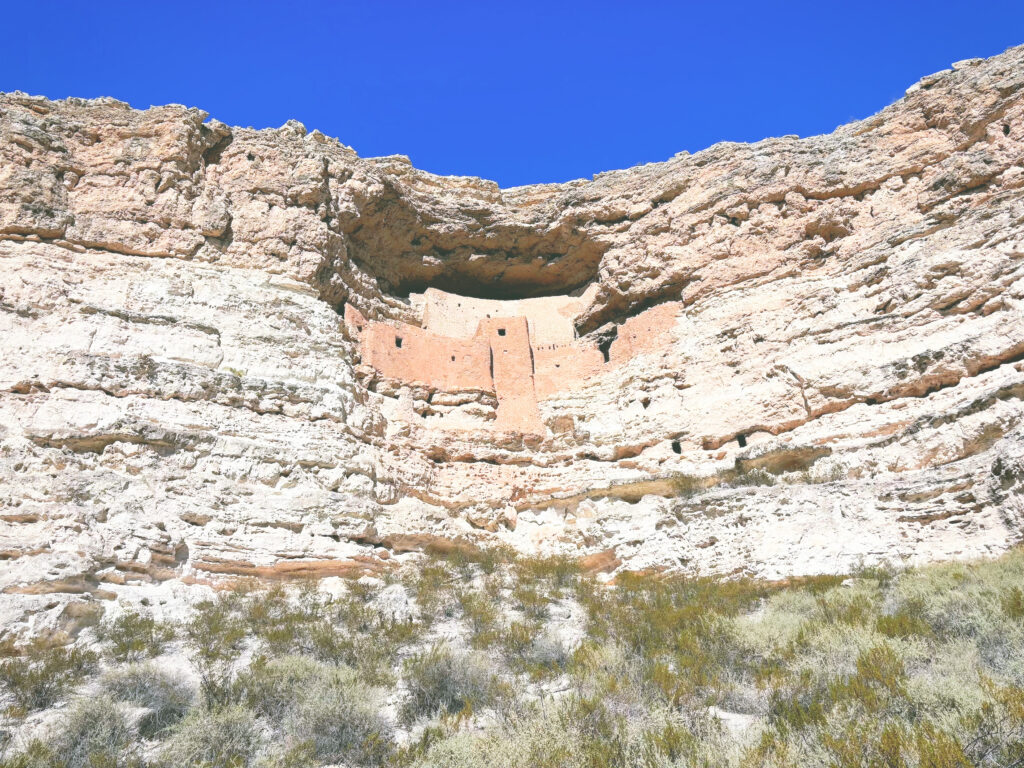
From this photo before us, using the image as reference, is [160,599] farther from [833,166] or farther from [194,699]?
[833,166]

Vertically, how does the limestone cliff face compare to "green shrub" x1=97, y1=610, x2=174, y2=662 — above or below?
above

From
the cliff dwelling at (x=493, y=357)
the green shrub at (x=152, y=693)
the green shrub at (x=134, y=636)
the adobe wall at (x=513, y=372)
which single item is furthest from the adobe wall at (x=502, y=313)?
the green shrub at (x=152, y=693)

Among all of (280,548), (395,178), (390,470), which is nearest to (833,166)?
(395,178)

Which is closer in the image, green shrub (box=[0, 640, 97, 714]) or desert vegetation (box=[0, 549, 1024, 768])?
desert vegetation (box=[0, 549, 1024, 768])

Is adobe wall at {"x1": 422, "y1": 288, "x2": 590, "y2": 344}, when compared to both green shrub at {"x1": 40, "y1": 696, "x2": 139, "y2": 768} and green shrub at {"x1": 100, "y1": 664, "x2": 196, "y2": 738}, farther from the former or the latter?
green shrub at {"x1": 40, "y1": 696, "x2": 139, "y2": 768}

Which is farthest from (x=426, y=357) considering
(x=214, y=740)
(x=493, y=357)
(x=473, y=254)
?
(x=214, y=740)

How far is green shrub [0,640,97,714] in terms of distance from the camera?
6027 mm

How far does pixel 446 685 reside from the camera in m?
6.25

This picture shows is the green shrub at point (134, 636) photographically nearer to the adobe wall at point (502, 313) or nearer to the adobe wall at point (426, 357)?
the adobe wall at point (426, 357)

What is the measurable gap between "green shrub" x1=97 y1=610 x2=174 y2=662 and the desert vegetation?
0.03m

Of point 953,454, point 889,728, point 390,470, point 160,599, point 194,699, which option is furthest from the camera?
point 390,470

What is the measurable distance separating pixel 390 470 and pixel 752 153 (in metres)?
10.2

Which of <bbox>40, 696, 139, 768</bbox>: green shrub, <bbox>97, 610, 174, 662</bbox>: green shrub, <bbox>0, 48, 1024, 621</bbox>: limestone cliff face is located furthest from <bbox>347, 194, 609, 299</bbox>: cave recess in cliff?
<bbox>40, 696, 139, 768</bbox>: green shrub

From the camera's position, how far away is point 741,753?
4.54 meters
